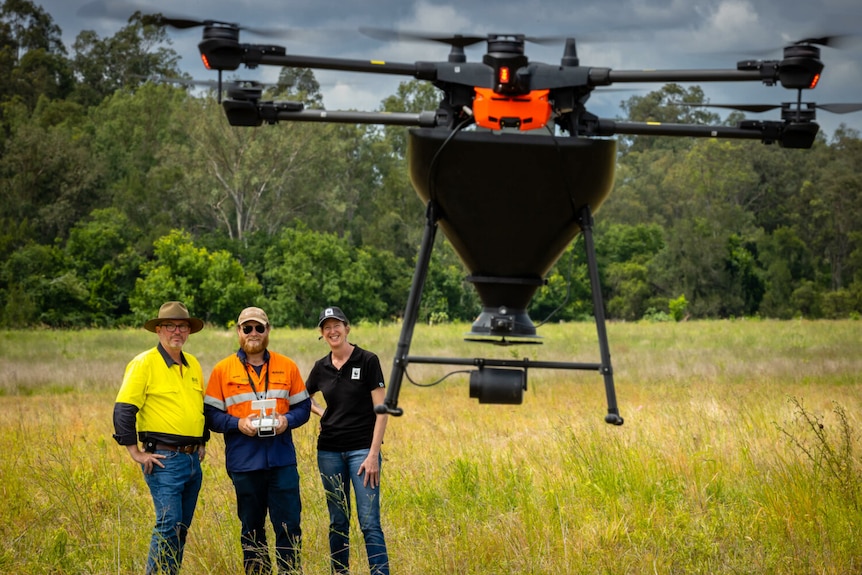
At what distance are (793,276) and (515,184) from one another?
6463 centimetres

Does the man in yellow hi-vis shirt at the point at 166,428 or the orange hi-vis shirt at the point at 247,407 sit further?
the orange hi-vis shirt at the point at 247,407

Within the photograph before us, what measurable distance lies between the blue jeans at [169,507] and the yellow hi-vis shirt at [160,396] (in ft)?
0.63

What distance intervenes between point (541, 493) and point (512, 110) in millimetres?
5219

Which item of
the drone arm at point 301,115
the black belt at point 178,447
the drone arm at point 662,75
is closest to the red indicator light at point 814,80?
the drone arm at point 662,75

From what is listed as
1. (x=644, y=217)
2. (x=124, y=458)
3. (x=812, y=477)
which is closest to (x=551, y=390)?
(x=124, y=458)

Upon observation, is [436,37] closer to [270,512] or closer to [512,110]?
[512,110]

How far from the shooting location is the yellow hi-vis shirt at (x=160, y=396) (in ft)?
23.1

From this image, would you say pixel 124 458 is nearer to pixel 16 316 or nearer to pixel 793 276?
pixel 16 316

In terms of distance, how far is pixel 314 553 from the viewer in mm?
8203

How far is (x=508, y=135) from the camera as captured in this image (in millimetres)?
5609

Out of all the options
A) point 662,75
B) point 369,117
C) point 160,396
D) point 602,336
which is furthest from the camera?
point 160,396

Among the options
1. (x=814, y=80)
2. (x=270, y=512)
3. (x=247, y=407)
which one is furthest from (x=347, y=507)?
(x=814, y=80)

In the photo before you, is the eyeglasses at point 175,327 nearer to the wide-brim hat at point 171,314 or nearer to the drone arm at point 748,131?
the wide-brim hat at point 171,314

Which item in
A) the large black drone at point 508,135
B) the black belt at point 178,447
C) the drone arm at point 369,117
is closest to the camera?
the large black drone at point 508,135
